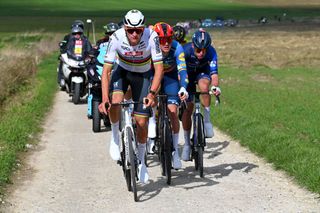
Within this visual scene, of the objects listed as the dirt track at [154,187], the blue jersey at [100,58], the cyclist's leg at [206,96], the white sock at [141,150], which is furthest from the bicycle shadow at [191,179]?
the blue jersey at [100,58]

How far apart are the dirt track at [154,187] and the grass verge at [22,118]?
11.1 inches

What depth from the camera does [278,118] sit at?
13.5 meters

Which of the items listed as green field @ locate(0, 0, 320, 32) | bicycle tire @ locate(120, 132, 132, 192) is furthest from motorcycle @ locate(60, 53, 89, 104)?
green field @ locate(0, 0, 320, 32)

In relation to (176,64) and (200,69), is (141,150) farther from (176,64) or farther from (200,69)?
(200,69)

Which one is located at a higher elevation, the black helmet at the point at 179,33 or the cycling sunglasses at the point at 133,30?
the cycling sunglasses at the point at 133,30

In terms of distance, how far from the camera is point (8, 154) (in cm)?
919

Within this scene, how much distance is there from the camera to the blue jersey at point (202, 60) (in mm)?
8645

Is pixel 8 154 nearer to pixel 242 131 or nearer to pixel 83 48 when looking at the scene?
pixel 242 131

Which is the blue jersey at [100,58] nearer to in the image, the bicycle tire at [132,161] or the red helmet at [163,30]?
the red helmet at [163,30]

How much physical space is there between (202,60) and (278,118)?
525 cm

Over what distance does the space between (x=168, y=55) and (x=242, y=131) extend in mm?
3746

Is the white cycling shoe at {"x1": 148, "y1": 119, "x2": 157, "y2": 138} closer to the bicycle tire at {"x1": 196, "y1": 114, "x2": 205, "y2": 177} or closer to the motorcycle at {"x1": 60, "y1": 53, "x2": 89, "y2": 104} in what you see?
the bicycle tire at {"x1": 196, "y1": 114, "x2": 205, "y2": 177}

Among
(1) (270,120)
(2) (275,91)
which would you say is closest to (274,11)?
(2) (275,91)

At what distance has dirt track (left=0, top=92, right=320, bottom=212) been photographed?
22.2 ft
